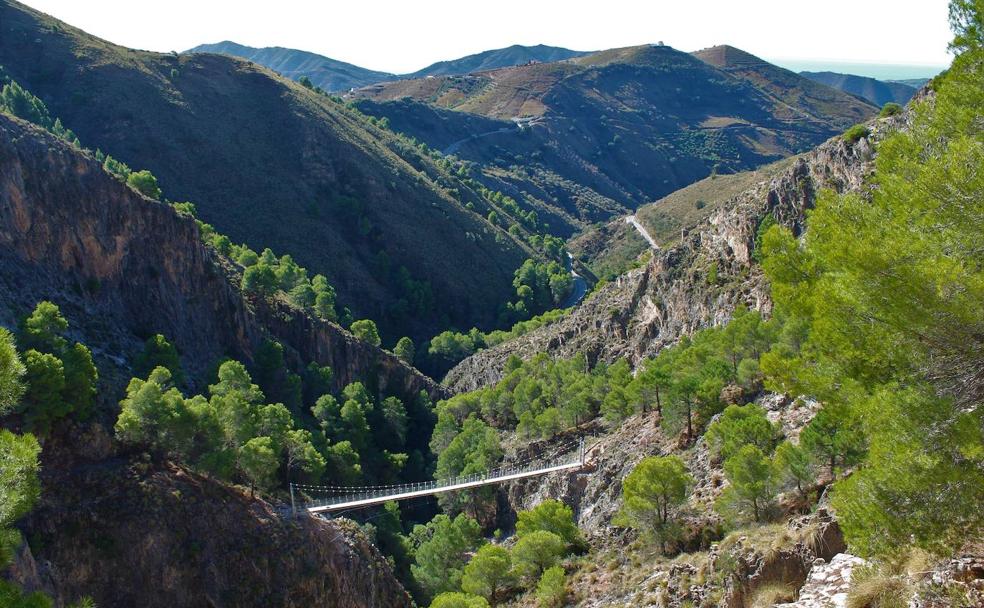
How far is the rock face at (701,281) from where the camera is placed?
57406mm

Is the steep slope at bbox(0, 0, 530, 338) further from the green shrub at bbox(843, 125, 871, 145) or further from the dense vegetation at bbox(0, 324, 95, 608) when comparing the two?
the dense vegetation at bbox(0, 324, 95, 608)

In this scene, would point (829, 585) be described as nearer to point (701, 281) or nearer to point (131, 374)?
point (131, 374)

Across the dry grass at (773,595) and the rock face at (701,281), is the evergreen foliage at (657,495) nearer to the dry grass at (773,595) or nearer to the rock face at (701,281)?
the dry grass at (773,595)

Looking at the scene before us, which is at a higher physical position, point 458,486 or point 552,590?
point 552,590

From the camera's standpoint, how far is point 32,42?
117812 mm

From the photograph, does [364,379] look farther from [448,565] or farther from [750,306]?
[750,306]

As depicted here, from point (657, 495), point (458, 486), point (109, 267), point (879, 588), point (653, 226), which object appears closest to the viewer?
point (879, 588)

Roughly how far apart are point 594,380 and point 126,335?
36.3 m

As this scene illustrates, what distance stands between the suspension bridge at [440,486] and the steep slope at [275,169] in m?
49.7

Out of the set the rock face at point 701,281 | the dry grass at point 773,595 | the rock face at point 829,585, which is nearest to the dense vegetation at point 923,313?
the rock face at point 829,585

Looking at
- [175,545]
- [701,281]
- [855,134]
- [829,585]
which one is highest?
[855,134]

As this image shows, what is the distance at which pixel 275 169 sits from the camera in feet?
376

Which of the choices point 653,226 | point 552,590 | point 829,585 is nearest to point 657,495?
point 552,590

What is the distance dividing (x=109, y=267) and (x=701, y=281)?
49255 mm
